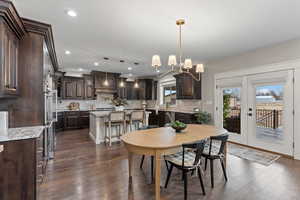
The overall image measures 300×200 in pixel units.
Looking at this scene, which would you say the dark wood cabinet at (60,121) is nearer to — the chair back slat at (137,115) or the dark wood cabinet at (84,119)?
the dark wood cabinet at (84,119)

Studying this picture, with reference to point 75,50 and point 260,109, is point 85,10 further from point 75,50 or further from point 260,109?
point 260,109

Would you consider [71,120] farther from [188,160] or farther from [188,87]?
[188,160]

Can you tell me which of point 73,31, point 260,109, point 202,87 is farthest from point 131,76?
point 260,109

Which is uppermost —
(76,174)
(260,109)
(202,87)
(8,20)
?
(8,20)

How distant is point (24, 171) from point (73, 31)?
247 centimetres

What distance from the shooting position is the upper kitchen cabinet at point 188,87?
5.47 meters

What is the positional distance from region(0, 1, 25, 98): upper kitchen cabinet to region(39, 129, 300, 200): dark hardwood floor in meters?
1.55

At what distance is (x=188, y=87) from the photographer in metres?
5.57

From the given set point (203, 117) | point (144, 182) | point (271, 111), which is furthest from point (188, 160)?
point (271, 111)

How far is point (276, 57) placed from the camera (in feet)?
12.0

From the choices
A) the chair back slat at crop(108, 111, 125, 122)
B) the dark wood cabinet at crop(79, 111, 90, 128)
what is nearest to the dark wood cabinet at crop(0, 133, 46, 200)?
the chair back slat at crop(108, 111, 125, 122)

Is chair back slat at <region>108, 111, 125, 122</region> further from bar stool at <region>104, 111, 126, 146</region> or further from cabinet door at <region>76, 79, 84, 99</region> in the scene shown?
cabinet door at <region>76, 79, 84, 99</region>

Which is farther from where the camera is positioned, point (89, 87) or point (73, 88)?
point (89, 87)

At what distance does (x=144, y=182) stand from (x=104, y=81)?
18.6 feet
